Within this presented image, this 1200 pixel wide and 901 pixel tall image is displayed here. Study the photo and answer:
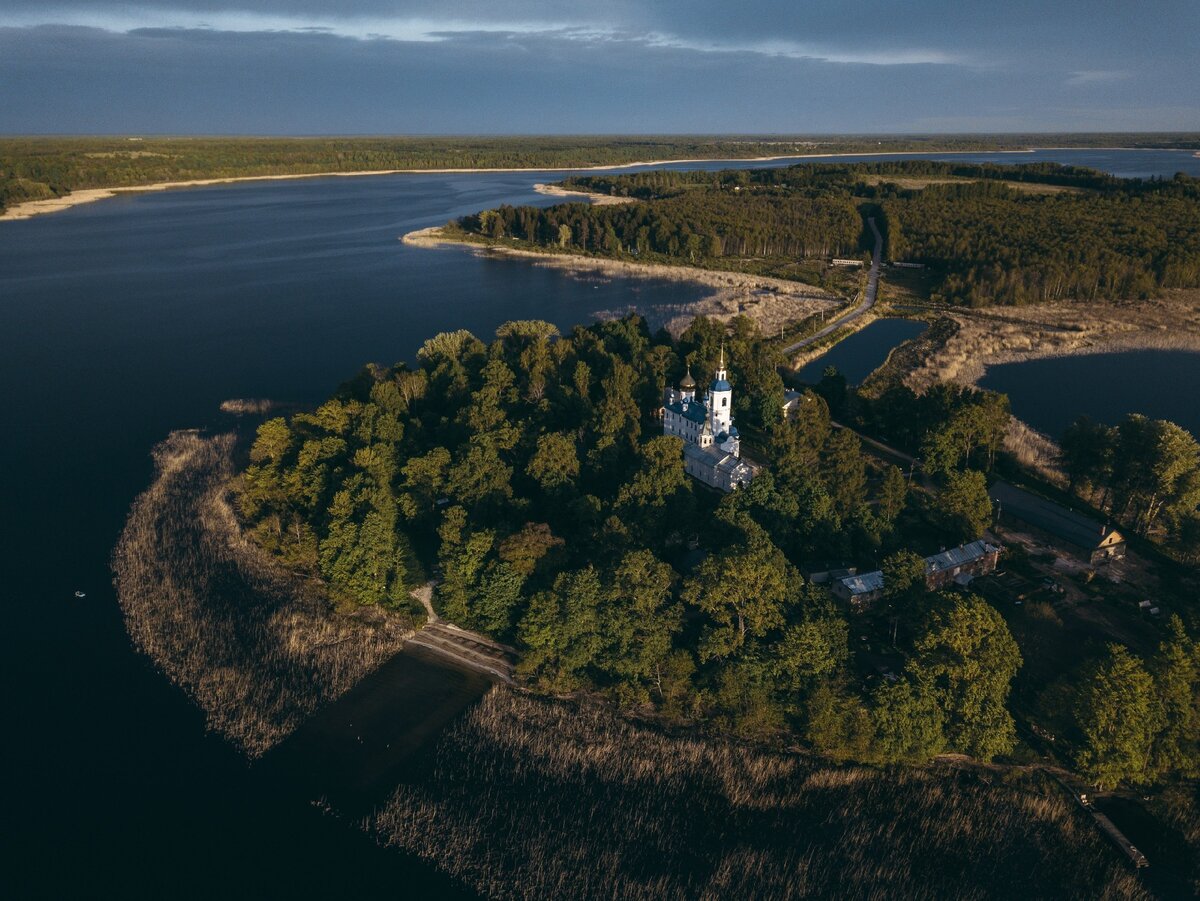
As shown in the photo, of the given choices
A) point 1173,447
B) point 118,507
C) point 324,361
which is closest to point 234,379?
point 324,361

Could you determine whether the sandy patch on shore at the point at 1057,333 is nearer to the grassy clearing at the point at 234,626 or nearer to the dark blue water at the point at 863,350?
the dark blue water at the point at 863,350

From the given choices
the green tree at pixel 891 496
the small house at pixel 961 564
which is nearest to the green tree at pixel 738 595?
the small house at pixel 961 564

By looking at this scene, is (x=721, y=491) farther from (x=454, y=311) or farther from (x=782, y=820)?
(x=454, y=311)

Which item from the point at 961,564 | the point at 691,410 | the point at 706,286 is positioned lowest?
the point at 961,564

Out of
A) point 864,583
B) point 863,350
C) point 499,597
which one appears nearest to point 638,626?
point 499,597

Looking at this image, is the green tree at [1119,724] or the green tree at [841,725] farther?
the green tree at [841,725]

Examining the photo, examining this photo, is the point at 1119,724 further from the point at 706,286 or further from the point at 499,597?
the point at 706,286
